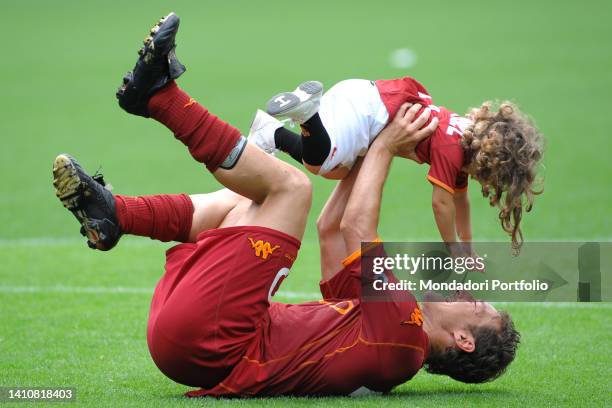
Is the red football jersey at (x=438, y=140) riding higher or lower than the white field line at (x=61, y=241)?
higher

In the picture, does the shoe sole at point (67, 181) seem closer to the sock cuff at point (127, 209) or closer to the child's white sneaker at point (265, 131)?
the sock cuff at point (127, 209)

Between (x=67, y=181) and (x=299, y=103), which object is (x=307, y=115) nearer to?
(x=299, y=103)

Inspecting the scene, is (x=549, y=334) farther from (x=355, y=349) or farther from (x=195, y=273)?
(x=195, y=273)

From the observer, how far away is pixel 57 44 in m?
25.9

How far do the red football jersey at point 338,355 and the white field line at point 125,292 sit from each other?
2.86 m

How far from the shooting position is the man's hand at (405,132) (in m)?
6.20

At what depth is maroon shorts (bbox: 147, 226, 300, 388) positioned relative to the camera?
5281mm

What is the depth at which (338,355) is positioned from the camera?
5430 millimetres

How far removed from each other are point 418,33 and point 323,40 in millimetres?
2365

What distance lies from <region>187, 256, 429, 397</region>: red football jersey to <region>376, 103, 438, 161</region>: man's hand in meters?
0.97

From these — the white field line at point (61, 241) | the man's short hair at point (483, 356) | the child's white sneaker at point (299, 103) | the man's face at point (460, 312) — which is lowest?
the white field line at point (61, 241)

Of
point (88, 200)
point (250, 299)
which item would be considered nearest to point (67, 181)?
point (88, 200)

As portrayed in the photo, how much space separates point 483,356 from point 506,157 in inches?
43.1

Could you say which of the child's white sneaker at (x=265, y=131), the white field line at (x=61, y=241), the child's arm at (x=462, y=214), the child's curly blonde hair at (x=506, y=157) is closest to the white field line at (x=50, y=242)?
the white field line at (x=61, y=241)
